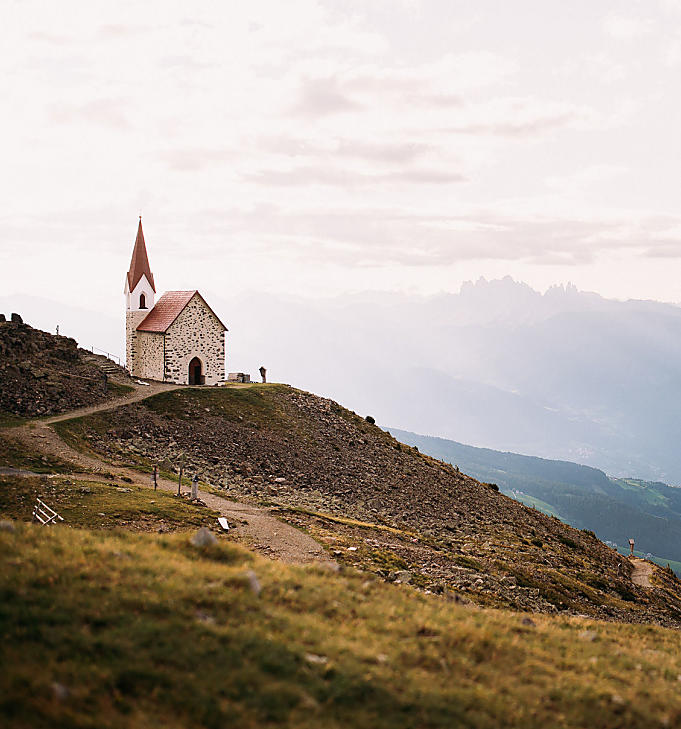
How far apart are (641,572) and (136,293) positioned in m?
52.6

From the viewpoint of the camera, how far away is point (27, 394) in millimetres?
42469

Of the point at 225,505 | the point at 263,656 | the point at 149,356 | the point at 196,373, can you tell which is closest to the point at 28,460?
the point at 225,505

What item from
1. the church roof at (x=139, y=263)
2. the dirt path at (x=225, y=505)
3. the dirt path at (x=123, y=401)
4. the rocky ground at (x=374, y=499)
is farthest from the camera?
the church roof at (x=139, y=263)

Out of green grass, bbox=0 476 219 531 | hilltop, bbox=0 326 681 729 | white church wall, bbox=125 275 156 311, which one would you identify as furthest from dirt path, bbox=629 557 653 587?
white church wall, bbox=125 275 156 311

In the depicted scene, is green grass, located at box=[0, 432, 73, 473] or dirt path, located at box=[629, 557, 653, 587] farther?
dirt path, located at box=[629, 557, 653, 587]

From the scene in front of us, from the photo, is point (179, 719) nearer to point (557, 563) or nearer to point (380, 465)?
point (557, 563)

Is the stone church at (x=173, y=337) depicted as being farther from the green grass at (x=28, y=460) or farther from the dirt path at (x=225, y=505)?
the green grass at (x=28, y=460)

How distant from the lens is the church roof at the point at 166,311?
189ft

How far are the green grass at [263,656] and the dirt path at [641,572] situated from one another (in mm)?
34768

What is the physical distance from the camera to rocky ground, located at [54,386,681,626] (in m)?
28.5

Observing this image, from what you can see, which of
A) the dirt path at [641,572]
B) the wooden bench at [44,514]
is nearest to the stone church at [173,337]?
the wooden bench at [44,514]

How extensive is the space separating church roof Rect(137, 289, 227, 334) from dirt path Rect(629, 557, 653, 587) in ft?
132

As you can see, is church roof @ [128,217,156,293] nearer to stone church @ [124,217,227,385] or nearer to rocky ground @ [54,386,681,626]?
stone church @ [124,217,227,385]

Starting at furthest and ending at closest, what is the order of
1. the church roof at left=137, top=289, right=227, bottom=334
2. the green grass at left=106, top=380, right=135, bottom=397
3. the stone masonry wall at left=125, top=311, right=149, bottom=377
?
the stone masonry wall at left=125, top=311, right=149, bottom=377 → the church roof at left=137, top=289, right=227, bottom=334 → the green grass at left=106, top=380, right=135, bottom=397
